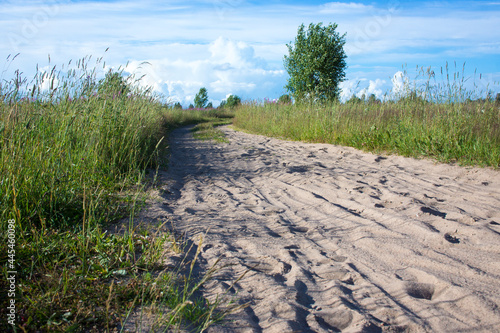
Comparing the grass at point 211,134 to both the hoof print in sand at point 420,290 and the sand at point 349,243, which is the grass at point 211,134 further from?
the hoof print in sand at point 420,290

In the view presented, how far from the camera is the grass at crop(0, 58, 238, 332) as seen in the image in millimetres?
1581

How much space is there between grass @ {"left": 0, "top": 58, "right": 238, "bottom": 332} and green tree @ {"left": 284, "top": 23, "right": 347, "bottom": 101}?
14412mm

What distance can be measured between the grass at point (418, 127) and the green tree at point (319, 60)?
8.67m

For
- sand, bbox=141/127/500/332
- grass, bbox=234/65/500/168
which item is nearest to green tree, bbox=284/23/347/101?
grass, bbox=234/65/500/168

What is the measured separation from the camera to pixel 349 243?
2568mm

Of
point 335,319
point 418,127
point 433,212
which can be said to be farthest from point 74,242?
point 418,127

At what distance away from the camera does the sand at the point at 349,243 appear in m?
1.69

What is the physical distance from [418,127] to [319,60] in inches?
486

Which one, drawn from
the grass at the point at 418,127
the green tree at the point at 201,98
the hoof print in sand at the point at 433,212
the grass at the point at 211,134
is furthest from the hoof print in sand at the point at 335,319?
the green tree at the point at 201,98

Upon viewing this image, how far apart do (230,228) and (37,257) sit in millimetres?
1406

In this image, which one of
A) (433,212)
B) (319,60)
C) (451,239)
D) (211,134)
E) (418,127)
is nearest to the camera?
(451,239)

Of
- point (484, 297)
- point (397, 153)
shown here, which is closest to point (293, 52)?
point (397, 153)

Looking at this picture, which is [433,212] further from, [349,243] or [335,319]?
[335,319]

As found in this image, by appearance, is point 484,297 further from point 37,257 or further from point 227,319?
point 37,257
